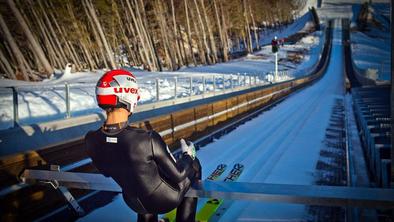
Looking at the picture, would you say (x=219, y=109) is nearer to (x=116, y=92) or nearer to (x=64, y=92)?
(x=64, y=92)

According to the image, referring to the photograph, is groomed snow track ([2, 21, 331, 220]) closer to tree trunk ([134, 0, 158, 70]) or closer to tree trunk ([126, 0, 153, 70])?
tree trunk ([126, 0, 153, 70])

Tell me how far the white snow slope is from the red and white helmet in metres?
2.68

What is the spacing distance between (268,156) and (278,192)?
607 cm

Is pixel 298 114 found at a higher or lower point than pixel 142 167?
lower

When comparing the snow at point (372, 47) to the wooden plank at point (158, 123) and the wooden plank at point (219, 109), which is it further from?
the wooden plank at point (158, 123)

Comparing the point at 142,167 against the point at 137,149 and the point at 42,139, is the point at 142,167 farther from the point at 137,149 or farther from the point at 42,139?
the point at 42,139

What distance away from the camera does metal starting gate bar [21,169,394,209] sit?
3.05 m

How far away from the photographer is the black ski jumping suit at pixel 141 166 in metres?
3.26

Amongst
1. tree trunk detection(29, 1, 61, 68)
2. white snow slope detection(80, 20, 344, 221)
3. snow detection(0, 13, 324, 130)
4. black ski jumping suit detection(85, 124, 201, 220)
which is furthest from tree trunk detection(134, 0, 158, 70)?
black ski jumping suit detection(85, 124, 201, 220)

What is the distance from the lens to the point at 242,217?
5414mm

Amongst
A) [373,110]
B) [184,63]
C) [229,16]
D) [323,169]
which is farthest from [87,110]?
[229,16]

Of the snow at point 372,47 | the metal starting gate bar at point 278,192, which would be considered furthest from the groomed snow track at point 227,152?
the snow at point 372,47

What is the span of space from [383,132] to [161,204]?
592 cm

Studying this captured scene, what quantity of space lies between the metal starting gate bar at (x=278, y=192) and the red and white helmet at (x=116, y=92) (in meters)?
1.10
